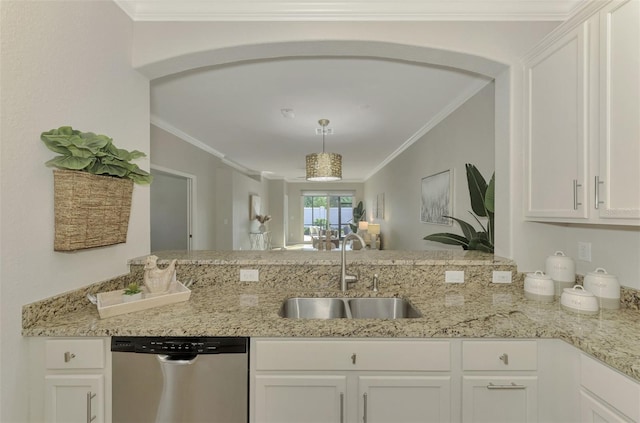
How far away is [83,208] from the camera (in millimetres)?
1323

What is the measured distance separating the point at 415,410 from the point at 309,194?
10.0m

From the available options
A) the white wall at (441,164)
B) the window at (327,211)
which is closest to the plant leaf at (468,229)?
the white wall at (441,164)

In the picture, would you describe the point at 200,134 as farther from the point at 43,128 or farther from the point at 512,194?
the point at 512,194

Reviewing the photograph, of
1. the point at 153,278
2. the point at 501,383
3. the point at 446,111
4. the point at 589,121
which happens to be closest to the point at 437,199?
the point at 446,111

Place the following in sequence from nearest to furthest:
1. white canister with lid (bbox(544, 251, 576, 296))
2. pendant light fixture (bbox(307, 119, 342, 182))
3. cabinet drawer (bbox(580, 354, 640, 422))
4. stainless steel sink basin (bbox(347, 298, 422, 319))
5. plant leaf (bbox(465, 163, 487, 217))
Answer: cabinet drawer (bbox(580, 354, 640, 422)) → white canister with lid (bbox(544, 251, 576, 296)) → stainless steel sink basin (bbox(347, 298, 422, 319)) → plant leaf (bbox(465, 163, 487, 217)) → pendant light fixture (bbox(307, 119, 342, 182))

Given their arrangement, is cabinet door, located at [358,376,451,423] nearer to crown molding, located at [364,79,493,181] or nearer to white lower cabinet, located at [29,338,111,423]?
white lower cabinet, located at [29,338,111,423]

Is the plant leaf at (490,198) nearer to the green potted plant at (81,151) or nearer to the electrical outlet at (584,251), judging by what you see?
the electrical outlet at (584,251)

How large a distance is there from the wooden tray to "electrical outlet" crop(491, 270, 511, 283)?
171 cm

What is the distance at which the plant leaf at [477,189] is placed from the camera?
2154 millimetres

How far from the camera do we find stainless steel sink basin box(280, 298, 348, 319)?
1.77 m

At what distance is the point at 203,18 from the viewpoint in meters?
1.82

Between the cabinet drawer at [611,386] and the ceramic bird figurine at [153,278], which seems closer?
the cabinet drawer at [611,386]

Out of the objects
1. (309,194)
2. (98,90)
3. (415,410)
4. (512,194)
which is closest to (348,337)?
(415,410)

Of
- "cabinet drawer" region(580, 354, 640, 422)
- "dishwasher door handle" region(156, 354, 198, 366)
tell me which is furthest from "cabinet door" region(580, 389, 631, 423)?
"dishwasher door handle" region(156, 354, 198, 366)
